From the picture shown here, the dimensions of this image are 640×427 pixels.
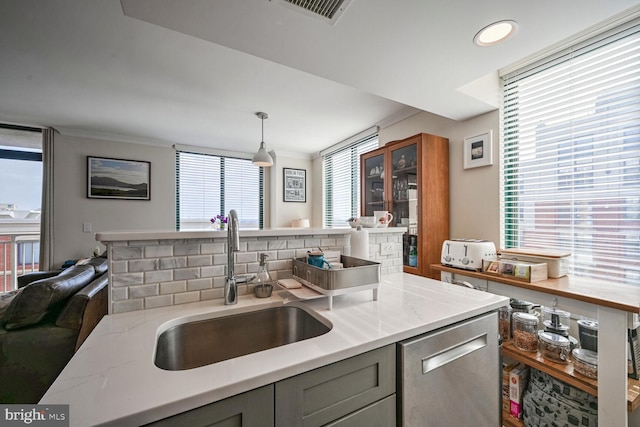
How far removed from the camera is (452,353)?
92 cm

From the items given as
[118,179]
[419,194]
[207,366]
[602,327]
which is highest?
[118,179]

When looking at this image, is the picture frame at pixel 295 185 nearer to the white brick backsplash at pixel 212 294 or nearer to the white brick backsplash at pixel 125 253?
the white brick backsplash at pixel 212 294

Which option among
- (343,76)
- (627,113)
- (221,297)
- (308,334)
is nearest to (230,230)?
(221,297)

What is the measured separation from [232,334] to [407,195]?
1997 millimetres

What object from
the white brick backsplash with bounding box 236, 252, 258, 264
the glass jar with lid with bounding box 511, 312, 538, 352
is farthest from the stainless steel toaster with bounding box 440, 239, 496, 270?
the white brick backsplash with bounding box 236, 252, 258, 264

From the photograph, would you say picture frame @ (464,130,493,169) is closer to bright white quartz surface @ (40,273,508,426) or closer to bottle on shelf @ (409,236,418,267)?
bottle on shelf @ (409,236,418,267)

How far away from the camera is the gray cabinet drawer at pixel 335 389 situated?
626 mm

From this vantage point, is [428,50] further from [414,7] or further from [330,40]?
[330,40]

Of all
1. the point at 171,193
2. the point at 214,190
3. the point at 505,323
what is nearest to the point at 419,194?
the point at 505,323

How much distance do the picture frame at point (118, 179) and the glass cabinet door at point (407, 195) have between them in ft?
12.1

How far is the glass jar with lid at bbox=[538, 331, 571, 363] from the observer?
1.31 meters

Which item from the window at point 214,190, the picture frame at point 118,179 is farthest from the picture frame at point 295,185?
the picture frame at point 118,179

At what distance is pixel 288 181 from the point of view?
4.81 m

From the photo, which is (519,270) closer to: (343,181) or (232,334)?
(232,334)
